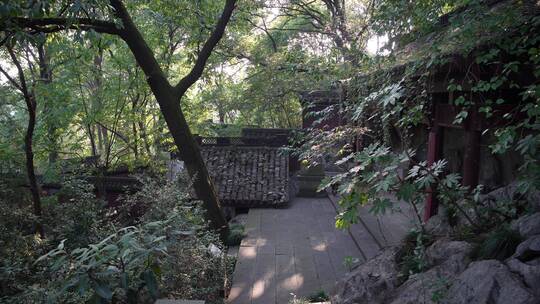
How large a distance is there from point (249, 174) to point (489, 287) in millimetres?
8290

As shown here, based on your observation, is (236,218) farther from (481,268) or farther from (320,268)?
(481,268)

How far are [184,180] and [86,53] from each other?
250 centimetres

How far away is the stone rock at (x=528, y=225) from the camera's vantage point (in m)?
2.58

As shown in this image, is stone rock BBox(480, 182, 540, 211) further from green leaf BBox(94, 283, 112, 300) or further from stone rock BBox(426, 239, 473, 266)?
green leaf BBox(94, 283, 112, 300)

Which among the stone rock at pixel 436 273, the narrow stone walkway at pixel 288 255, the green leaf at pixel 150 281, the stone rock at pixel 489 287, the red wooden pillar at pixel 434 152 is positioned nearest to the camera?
the green leaf at pixel 150 281

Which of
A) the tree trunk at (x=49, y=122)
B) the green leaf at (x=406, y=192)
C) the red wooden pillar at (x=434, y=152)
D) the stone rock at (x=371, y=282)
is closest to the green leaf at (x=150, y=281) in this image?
A: the green leaf at (x=406, y=192)

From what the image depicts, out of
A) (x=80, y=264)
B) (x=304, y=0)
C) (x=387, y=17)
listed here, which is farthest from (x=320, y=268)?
(x=304, y=0)

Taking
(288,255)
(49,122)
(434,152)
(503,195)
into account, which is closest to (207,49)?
(49,122)

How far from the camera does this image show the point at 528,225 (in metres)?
2.65

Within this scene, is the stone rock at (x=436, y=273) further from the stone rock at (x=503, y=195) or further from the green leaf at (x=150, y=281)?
the green leaf at (x=150, y=281)

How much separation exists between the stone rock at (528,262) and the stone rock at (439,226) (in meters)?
1.15

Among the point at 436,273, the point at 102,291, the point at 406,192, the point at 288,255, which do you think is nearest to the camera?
the point at 102,291

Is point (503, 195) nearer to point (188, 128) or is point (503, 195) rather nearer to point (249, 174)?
point (188, 128)

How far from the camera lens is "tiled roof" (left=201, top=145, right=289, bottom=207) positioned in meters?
9.75
